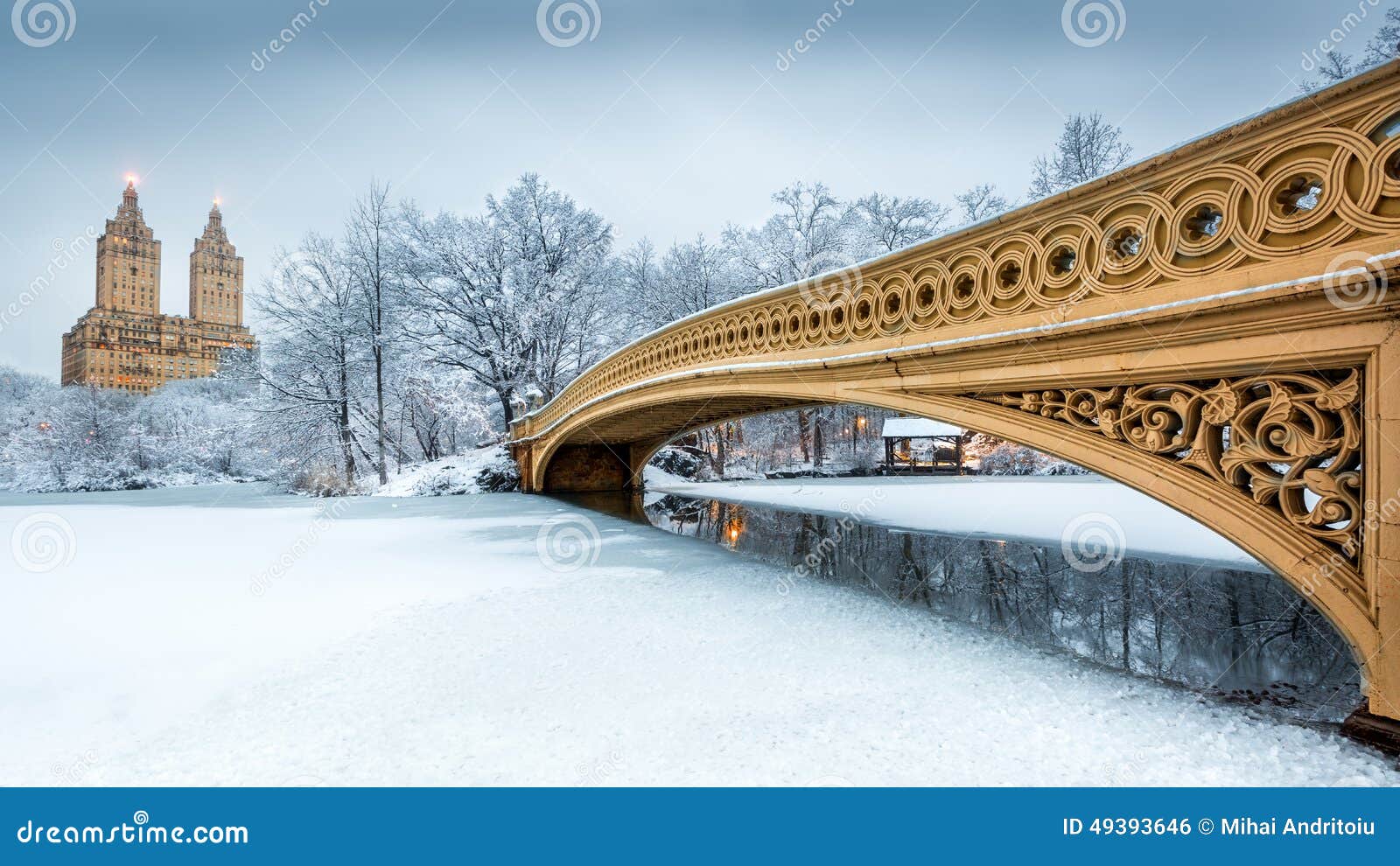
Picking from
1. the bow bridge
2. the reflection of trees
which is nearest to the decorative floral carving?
the bow bridge

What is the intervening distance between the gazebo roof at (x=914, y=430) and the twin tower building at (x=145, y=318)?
26058mm

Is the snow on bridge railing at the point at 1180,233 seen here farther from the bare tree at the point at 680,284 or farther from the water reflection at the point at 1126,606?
the bare tree at the point at 680,284

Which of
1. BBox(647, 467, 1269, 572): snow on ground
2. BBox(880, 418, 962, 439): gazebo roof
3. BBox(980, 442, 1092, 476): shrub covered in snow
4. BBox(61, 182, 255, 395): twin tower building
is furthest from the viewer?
BBox(61, 182, 255, 395): twin tower building

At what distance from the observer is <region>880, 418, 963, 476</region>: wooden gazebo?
26.9 metres

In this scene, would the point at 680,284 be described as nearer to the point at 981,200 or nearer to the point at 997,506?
the point at 981,200

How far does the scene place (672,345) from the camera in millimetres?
9219

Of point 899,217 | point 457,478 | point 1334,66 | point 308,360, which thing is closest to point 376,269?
point 308,360

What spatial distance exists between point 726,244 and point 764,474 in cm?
1150

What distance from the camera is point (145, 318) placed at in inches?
1676

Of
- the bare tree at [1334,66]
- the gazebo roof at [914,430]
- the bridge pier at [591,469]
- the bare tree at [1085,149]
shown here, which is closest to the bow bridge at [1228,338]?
the bridge pier at [591,469]

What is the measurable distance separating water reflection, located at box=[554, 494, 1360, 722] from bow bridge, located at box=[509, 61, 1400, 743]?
3.62 feet

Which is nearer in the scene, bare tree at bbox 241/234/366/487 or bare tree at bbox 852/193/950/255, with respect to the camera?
bare tree at bbox 241/234/366/487

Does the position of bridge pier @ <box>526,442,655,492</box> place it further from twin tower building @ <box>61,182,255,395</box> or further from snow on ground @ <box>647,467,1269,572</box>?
twin tower building @ <box>61,182,255,395</box>
